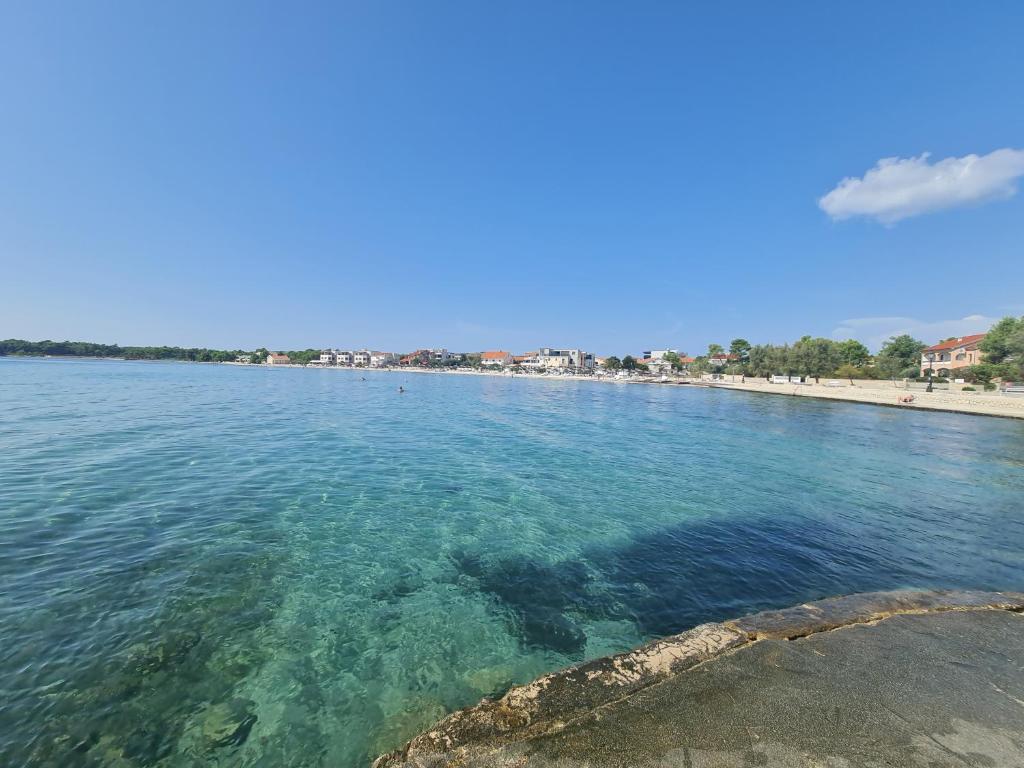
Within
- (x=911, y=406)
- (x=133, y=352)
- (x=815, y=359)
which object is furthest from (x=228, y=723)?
(x=133, y=352)

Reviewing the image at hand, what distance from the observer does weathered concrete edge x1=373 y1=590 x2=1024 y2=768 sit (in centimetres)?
304

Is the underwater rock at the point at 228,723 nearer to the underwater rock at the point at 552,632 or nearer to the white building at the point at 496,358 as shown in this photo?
the underwater rock at the point at 552,632

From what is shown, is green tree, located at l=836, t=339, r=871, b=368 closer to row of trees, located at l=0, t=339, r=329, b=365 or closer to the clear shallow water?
the clear shallow water

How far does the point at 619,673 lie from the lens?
12.2 feet

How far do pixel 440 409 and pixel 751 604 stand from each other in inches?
1225

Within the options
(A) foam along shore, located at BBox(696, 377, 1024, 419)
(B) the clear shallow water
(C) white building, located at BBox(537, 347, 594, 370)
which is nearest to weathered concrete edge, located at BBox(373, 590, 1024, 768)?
(B) the clear shallow water

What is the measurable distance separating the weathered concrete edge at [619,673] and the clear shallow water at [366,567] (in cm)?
123

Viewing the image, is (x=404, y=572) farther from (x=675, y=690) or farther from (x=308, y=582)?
(x=675, y=690)

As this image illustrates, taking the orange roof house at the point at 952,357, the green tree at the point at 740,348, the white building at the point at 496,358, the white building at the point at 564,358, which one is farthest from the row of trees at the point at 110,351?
the orange roof house at the point at 952,357

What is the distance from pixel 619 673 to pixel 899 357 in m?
98.9

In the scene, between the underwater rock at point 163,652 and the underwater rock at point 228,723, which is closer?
the underwater rock at point 228,723

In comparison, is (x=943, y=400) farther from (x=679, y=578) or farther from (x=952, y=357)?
(x=679, y=578)

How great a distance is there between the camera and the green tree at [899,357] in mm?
69250

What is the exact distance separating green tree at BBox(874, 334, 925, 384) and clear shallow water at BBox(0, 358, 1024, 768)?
70277 millimetres
